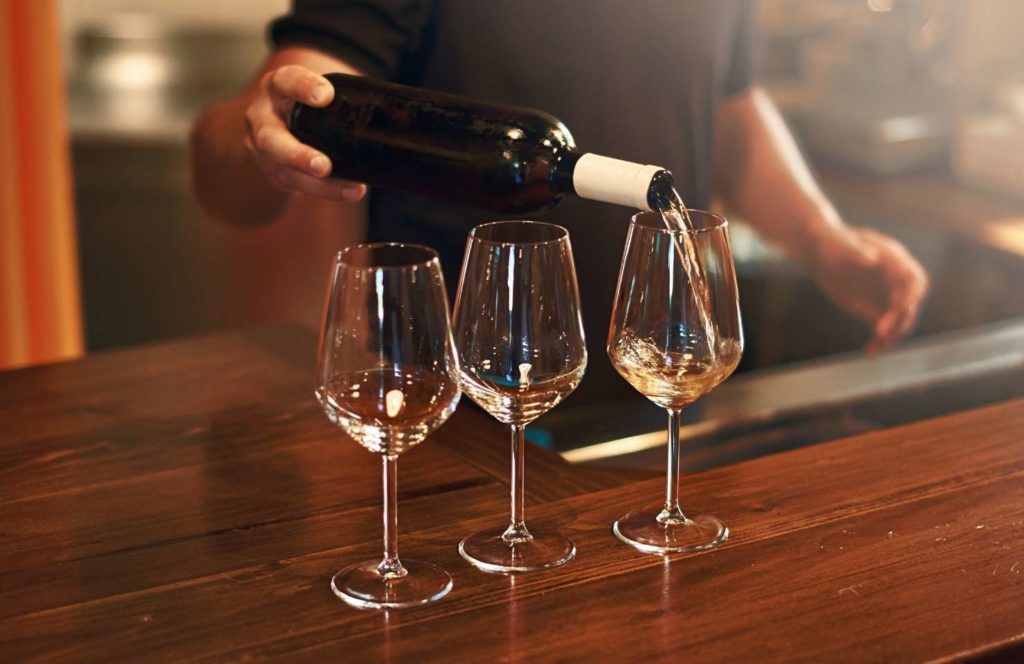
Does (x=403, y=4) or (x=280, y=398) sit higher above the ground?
(x=403, y=4)

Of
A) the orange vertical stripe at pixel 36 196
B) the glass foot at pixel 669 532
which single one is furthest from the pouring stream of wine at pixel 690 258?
the orange vertical stripe at pixel 36 196

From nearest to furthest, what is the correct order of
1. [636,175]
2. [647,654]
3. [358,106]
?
[647,654] < [636,175] < [358,106]

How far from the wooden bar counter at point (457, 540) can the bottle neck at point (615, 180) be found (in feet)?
0.77

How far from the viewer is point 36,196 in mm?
2770

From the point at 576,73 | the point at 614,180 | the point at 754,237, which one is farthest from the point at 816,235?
the point at 754,237

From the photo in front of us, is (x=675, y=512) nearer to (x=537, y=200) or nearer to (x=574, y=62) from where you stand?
(x=537, y=200)

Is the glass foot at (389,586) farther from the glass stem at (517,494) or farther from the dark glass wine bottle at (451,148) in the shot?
the dark glass wine bottle at (451,148)

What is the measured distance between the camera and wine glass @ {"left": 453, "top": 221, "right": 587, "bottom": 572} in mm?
846

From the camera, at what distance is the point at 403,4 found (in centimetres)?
147

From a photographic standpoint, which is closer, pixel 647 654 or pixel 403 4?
pixel 647 654

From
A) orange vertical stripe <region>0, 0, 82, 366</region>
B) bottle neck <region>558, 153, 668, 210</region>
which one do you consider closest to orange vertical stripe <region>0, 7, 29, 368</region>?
orange vertical stripe <region>0, 0, 82, 366</region>

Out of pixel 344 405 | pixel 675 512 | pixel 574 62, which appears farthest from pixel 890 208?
pixel 344 405

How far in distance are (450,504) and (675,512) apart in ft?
0.56

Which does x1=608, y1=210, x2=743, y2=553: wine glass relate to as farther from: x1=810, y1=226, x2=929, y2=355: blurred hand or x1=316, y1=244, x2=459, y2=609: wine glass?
x1=810, y1=226, x2=929, y2=355: blurred hand
